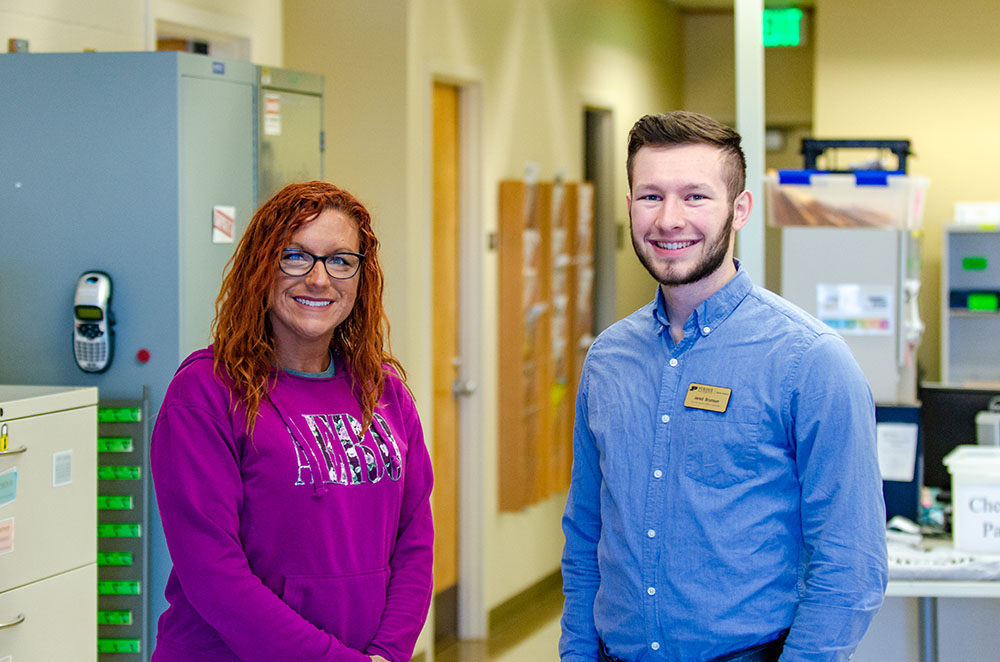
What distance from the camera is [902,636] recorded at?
369 centimetres

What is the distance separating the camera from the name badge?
182 centimetres

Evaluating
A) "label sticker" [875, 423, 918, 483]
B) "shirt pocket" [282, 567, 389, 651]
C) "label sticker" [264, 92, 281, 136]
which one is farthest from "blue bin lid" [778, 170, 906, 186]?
"shirt pocket" [282, 567, 389, 651]

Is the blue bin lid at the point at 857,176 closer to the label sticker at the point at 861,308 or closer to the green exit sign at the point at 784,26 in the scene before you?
the label sticker at the point at 861,308

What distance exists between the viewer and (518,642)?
5410 mm

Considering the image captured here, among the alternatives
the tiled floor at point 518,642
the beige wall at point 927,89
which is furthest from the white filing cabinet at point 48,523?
the beige wall at point 927,89

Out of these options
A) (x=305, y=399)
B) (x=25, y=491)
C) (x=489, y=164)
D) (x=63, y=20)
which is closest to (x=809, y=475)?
(x=305, y=399)

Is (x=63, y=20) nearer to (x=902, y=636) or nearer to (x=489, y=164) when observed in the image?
(x=489, y=164)

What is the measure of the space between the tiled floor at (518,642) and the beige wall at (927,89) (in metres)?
3.38

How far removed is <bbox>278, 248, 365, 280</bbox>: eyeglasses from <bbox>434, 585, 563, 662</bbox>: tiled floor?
11.5 feet

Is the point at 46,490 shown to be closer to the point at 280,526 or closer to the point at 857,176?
the point at 280,526

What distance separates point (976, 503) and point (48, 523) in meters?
2.40

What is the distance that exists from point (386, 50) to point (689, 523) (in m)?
3.26

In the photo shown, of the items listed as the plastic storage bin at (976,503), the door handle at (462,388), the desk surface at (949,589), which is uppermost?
the door handle at (462,388)

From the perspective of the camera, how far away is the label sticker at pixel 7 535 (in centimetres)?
259
